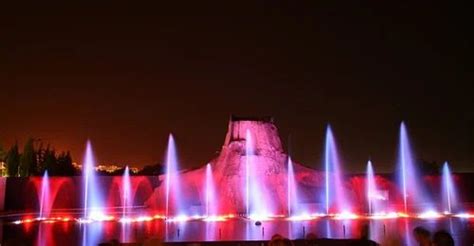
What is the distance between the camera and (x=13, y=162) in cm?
5975

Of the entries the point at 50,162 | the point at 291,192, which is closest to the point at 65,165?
the point at 50,162

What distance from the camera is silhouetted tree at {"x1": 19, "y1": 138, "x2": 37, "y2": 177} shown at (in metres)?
60.1

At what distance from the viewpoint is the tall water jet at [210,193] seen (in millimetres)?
41578

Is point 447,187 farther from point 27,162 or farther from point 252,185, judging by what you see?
point 27,162

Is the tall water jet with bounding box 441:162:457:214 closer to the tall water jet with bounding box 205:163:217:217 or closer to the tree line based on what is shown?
the tall water jet with bounding box 205:163:217:217

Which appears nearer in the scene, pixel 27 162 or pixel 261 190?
pixel 261 190

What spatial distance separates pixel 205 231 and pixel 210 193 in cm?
1781

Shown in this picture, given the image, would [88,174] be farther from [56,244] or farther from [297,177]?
[56,244]

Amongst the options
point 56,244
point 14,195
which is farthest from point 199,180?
point 56,244

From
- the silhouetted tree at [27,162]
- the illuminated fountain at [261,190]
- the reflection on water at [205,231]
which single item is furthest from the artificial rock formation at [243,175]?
the silhouetted tree at [27,162]

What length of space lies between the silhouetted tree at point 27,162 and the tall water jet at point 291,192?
31883 mm

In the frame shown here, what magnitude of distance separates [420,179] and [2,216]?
3698cm

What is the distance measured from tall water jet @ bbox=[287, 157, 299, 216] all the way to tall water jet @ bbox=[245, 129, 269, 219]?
204 centimetres

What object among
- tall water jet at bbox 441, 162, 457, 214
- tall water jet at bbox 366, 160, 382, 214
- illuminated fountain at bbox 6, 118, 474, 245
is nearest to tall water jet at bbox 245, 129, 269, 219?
illuminated fountain at bbox 6, 118, 474, 245
